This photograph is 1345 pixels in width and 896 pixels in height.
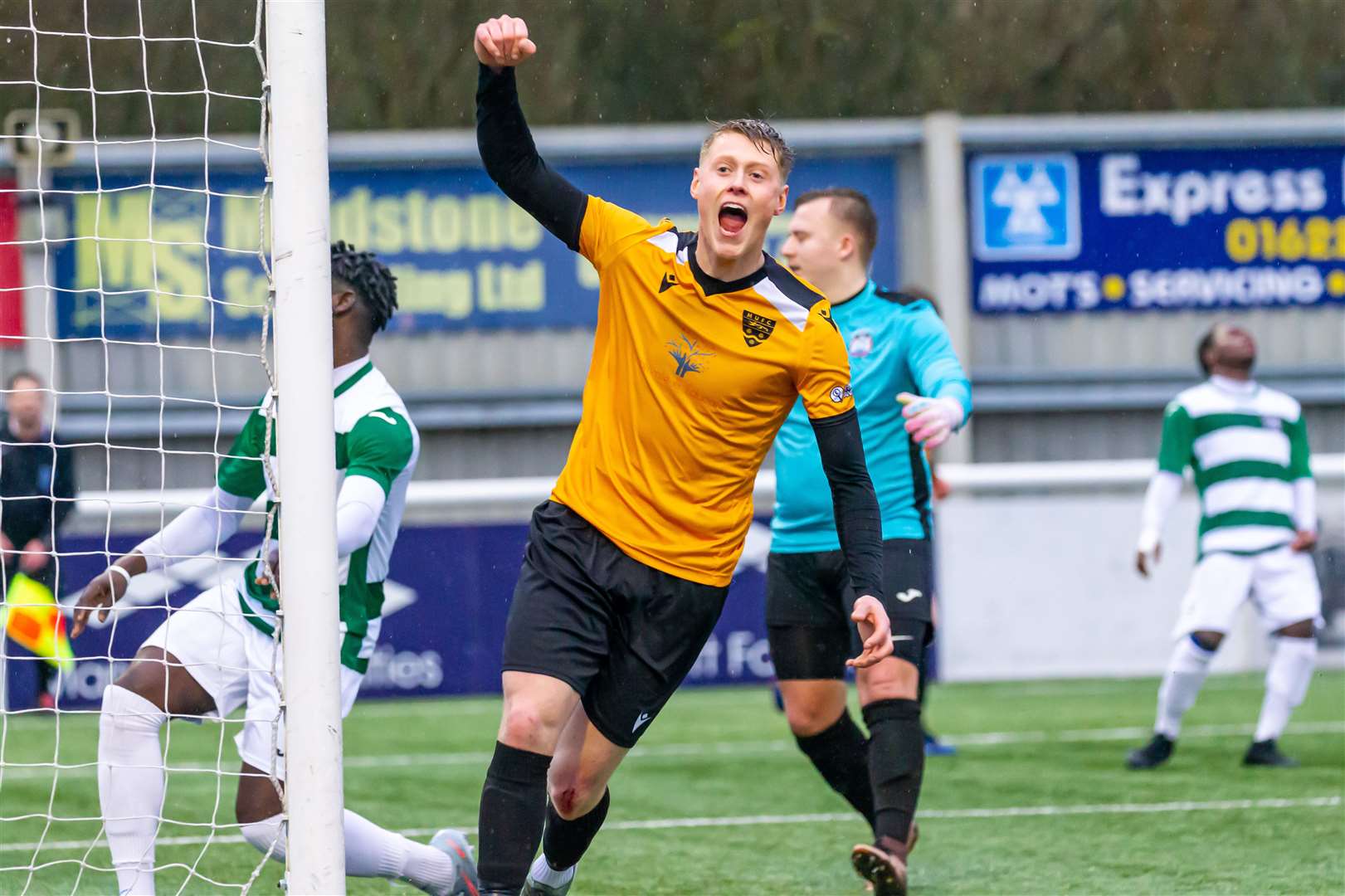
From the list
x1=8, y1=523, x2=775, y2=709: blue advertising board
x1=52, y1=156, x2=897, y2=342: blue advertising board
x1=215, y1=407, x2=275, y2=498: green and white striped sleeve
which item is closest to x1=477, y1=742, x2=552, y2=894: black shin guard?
x1=215, y1=407, x2=275, y2=498: green and white striped sleeve

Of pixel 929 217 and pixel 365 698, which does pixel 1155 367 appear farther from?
pixel 365 698

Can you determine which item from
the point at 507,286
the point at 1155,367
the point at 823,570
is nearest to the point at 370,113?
the point at 507,286

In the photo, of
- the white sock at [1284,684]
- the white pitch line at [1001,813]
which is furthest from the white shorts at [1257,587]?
the white pitch line at [1001,813]

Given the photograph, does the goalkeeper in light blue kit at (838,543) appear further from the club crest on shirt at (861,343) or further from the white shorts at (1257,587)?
the white shorts at (1257,587)

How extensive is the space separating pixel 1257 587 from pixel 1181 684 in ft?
2.15

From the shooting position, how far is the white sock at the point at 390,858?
430 cm

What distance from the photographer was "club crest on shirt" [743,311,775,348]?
3.83 m

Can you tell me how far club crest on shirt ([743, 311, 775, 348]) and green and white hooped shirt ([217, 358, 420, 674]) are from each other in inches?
34.3

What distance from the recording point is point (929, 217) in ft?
55.7

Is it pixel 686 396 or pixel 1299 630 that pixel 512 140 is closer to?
pixel 686 396

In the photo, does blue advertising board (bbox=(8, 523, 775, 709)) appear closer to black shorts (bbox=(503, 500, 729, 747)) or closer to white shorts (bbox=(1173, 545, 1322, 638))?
white shorts (bbox=(1173, 545, 1322, 638))

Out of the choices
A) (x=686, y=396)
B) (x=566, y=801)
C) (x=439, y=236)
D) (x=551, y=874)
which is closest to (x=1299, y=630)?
(x=551, y=874)

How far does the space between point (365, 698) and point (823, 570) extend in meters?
6.41

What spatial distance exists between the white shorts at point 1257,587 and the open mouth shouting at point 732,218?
4.65 meters
